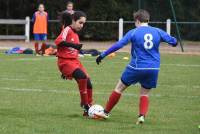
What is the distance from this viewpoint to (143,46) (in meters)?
9.84

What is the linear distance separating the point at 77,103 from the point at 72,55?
1586 mm

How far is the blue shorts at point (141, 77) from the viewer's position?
989 centimetres

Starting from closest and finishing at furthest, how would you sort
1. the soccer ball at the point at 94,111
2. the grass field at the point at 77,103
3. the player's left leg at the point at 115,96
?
1. the grass field at the point at 77,103
2. the player's left leg at the point at 115,96
3. the soccer ball at the point at 94,111

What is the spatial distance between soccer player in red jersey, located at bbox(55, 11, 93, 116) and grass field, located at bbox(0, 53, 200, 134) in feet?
1.26

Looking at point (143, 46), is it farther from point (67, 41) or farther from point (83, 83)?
point (67, 41)

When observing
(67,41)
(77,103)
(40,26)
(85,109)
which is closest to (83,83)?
(85,109)

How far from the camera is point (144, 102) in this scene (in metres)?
9.98

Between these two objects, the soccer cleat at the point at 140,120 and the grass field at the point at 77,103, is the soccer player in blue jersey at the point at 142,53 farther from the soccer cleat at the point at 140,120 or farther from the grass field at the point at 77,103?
the grass field at the point at 77,103

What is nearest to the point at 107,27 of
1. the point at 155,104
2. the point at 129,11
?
the point at 129,11

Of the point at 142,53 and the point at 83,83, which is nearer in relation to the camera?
the point at 142,53

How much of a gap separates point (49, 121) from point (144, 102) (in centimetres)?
147

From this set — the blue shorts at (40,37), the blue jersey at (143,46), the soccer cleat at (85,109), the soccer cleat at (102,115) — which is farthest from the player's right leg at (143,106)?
the blue shorts at (40,37)

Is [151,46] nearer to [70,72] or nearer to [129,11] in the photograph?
[70,72]

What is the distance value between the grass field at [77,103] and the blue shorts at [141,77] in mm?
595
